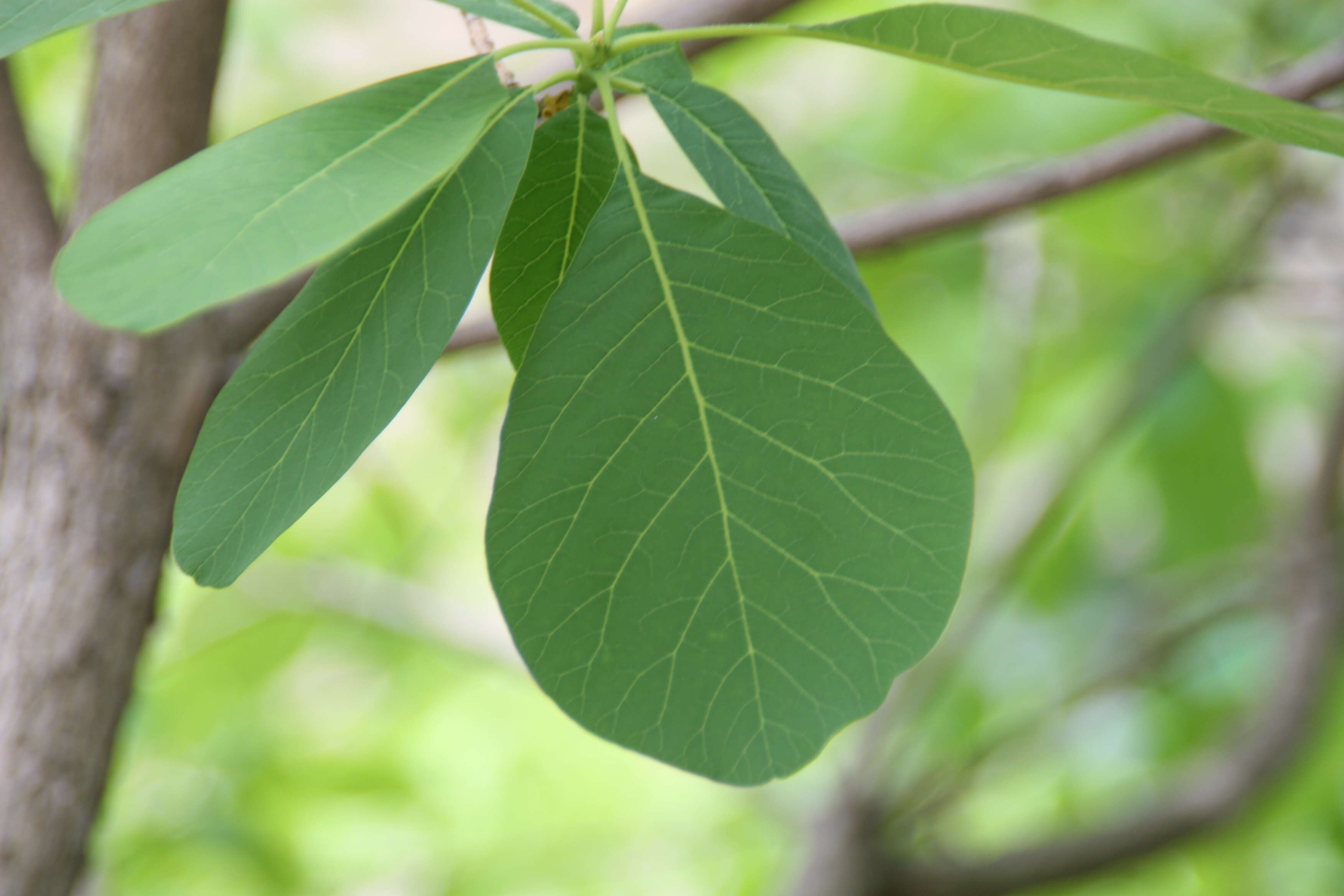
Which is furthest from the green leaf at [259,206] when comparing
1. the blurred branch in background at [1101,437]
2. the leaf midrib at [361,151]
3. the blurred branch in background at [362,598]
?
the blurred branch in background at [362,598]

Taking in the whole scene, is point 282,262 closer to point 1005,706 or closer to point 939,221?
point 939,221

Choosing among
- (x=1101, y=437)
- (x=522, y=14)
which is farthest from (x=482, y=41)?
(x=1101, y=437)

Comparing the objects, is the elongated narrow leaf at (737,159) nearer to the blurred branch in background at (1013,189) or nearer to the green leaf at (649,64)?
the green leaf at (649,64)

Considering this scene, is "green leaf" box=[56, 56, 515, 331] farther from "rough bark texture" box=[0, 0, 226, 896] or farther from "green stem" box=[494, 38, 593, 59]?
"rough bark texture" box=[0, 0, 226, 896]

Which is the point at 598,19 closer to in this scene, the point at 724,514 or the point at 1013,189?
the point at 724,514

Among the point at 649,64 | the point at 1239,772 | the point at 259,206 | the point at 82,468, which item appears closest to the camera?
the point at 259,206

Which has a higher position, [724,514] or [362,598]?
[724,514]
